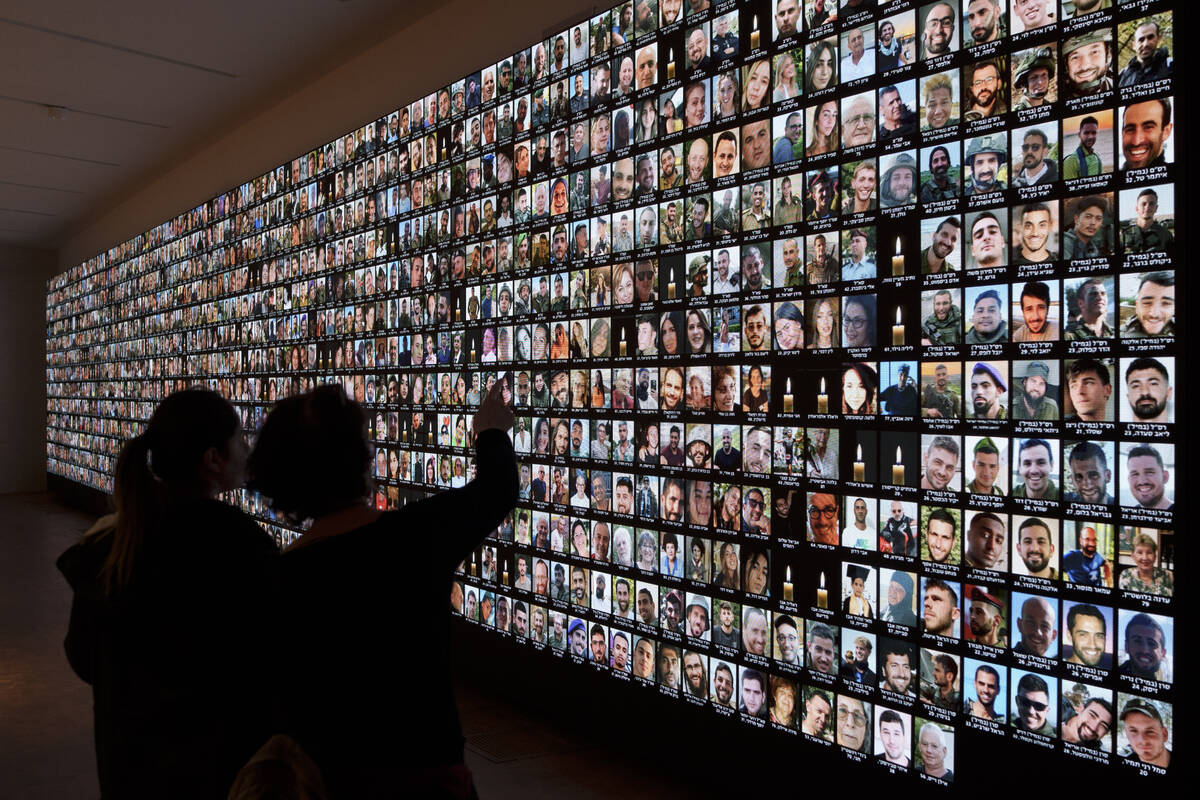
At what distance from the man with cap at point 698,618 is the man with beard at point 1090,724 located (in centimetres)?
159

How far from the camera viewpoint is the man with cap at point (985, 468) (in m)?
3.10

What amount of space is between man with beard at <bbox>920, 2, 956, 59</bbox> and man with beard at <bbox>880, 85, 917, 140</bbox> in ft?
0.56

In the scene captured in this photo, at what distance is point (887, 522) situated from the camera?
343 cm

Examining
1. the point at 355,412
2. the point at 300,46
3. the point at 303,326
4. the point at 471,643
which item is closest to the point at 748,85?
the point at 355,412

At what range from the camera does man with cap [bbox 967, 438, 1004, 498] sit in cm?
310

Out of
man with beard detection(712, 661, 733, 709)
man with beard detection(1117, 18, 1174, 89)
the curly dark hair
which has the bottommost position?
man with beard detection(712, 661, 733, 709)

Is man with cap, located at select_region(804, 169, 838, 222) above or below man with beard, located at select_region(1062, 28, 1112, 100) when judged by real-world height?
below

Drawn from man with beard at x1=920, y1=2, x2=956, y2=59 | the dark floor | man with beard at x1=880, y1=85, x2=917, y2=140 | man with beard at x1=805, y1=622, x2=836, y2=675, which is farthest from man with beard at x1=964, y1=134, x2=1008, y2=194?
the dark floor

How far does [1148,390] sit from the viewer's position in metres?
2.73

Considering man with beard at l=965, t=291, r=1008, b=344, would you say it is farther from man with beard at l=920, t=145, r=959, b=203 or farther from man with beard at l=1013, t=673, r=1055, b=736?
man with beard at l=1013, t=673, r=1055, b=736

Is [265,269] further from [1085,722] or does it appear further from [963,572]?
[1085,722]

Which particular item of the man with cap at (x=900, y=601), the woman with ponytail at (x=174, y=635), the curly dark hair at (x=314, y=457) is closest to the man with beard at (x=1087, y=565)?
the man with cap at (x=900, y=601)

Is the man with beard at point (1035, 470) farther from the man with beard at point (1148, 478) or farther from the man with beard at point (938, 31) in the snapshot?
the man with beard at point (938, 31)

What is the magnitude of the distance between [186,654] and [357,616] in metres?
0.42
